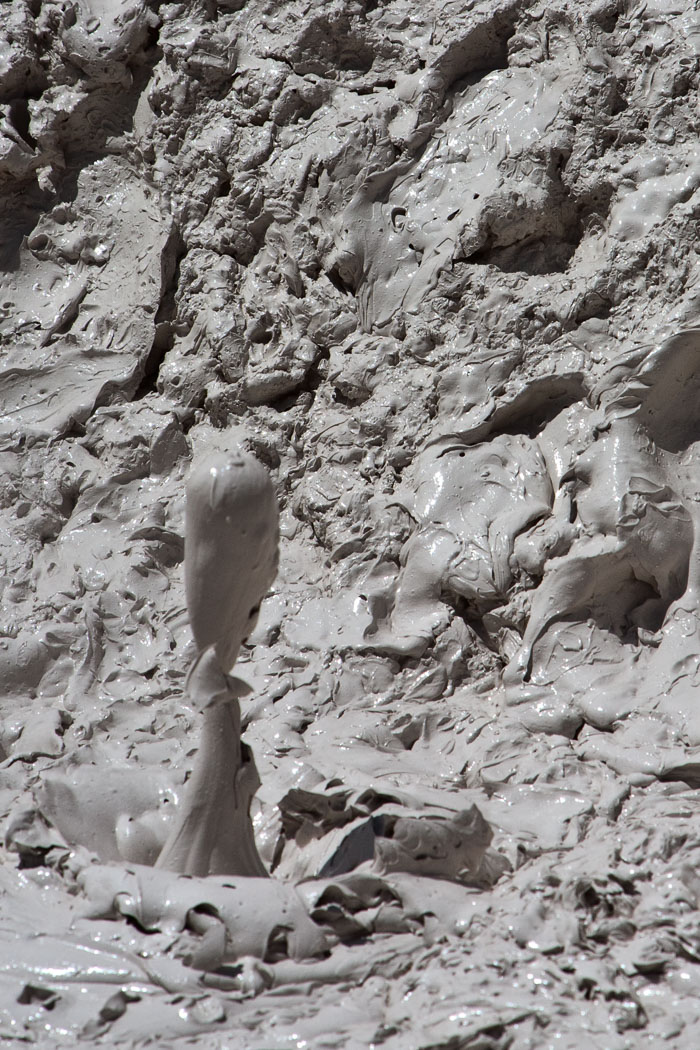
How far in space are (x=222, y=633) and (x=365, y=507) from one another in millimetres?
1112

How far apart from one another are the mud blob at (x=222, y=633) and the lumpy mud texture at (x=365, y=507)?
4cm

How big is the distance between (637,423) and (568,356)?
27cm

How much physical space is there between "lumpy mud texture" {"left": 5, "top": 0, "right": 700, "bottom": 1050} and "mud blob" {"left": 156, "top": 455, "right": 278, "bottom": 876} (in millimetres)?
39

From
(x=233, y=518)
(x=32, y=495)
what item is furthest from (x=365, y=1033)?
(x=32, y=495)

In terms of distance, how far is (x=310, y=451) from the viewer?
10.7ft

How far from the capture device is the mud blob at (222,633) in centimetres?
189

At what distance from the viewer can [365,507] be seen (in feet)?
9.98

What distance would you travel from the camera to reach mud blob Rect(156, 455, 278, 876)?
74.4 inches

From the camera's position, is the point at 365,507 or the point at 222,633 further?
the point at 365,507

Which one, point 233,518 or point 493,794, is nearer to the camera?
point 233,518

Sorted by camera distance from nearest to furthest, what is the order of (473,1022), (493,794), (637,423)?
1. (473,1022)
2. (493,794)
3. (637,423)

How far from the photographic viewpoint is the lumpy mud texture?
182 cm

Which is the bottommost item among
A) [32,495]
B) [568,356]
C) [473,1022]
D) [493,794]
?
[493,794]

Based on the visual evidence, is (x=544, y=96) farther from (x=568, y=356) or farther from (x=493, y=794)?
(x=493, y=794)
